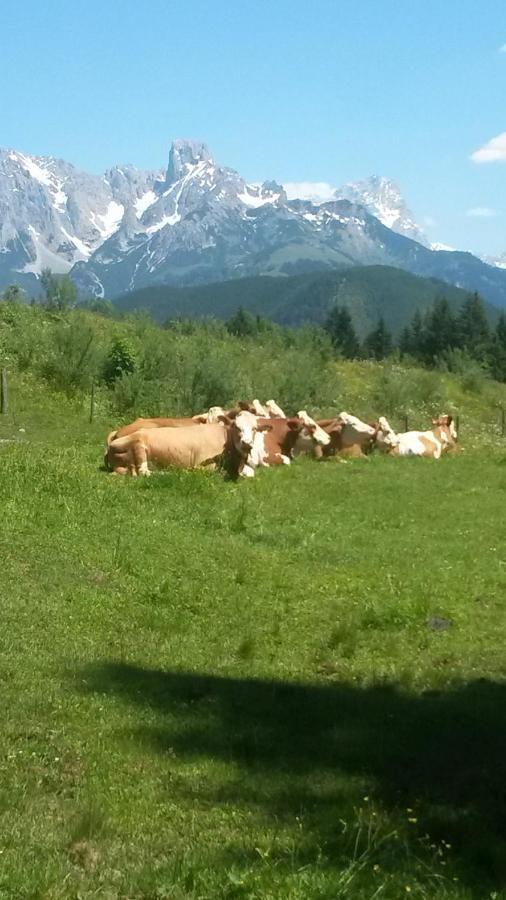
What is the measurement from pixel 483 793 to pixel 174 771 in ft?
6.48

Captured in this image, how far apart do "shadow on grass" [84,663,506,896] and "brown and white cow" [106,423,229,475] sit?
10.8 m

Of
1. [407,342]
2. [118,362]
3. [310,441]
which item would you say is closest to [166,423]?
[310,441]

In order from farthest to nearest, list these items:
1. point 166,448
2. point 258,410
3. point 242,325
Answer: point 242,325, point 258,410, point 166,448

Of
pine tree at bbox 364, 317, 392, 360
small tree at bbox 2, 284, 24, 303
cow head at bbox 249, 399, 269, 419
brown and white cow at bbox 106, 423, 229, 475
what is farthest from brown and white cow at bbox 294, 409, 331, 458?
pine tree at bbox 364, 317, 392, 360

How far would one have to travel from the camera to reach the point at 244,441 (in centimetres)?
2095

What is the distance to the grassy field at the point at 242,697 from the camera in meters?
5.52

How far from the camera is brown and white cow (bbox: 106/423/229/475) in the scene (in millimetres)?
19750

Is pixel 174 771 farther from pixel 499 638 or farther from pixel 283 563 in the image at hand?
pixel 283 563

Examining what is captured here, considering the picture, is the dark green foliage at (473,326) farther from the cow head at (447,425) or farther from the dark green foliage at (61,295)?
the cow head at (447,425)

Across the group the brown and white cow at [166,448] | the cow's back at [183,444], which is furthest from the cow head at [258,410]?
the cow's back at [183,444]

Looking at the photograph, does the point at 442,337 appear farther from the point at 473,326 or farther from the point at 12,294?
the point at 12,294

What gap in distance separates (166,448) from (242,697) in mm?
12151

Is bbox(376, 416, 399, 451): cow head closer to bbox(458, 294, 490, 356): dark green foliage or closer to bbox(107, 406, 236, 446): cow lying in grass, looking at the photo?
bbox(107, 406, 236, 446): cow lying in grass

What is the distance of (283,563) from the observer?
14.0 meters
